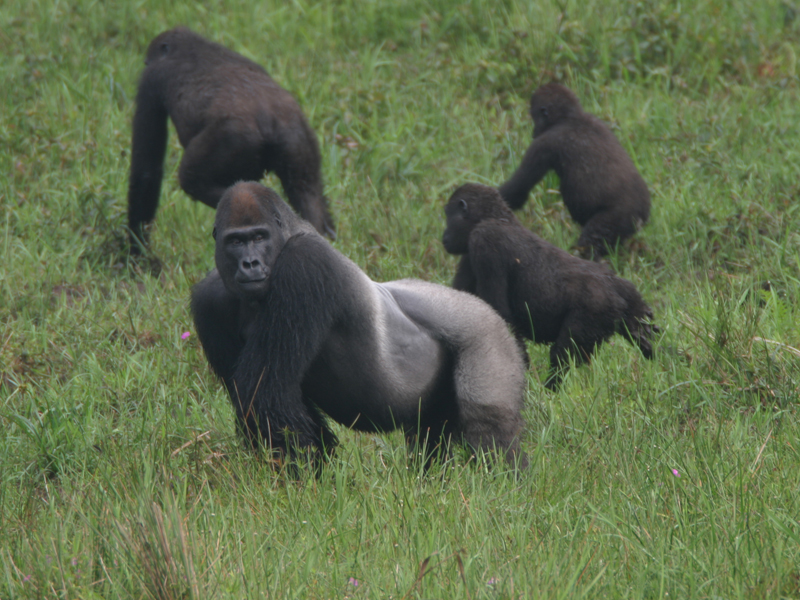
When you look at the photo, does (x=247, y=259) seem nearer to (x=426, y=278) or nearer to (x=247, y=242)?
(x=247, y=242)

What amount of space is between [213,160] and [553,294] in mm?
2224

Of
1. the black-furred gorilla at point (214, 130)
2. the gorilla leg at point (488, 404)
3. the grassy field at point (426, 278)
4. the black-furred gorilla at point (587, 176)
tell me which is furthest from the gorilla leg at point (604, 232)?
the gorilla leg at point (488, 404)

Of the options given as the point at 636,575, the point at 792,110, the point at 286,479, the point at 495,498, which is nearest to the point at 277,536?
the point at 286,479

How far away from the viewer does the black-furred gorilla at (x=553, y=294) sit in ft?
14.7

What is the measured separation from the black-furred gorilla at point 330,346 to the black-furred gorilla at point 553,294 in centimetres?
94

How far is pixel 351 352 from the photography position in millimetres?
3277

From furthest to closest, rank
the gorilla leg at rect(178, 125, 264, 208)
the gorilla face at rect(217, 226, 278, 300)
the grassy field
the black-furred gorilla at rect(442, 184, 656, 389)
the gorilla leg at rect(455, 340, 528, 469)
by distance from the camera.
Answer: the gorilla leg at rect(178, 125, 264, 208)
the black-furred gorilla at rect(442, 184, 656, 389)
the gorilla leg at rect(455, 340, 528, 469)
the gorilla face at rect(217, 226, 278, 300)
the grassy field

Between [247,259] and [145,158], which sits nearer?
[247,259]

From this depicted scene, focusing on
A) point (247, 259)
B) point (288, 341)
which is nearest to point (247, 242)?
point (247, 259)

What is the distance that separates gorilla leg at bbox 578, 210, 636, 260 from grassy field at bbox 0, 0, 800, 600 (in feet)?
0.43

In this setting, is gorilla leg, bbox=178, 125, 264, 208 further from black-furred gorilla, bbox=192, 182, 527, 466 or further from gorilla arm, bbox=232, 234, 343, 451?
gorilla arm, bbox=232, 234, 343, 451

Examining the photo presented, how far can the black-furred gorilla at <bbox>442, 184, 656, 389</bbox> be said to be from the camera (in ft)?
14.7

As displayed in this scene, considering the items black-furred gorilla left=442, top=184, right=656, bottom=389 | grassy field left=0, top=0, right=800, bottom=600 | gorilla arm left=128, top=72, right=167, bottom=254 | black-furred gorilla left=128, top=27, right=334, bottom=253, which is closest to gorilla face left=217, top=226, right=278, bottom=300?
grassy field left=0, top=0, right=800, bottom=600

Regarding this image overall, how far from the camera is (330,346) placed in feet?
10.7
